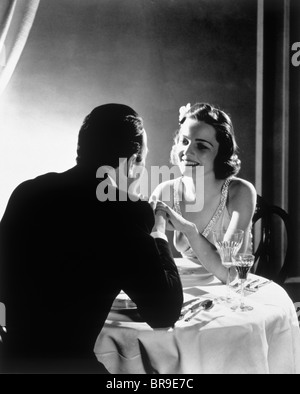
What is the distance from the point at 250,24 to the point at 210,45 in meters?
0.33

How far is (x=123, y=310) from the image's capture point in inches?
46.6

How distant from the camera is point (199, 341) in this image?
109 centimetres

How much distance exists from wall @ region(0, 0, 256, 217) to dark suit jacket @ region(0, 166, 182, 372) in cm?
153

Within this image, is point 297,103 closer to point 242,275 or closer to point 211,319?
point 242,275

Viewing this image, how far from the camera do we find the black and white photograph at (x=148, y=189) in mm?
995

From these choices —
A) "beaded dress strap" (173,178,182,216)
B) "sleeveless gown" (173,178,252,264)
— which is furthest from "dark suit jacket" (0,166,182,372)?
"beaded dress strap" (173,178,182,216)

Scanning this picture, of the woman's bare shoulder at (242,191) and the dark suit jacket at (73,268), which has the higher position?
the woman's bare shoulder at (242,191)

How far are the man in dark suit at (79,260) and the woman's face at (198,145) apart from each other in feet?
3.34

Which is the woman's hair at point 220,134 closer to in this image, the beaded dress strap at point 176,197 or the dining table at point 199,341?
the beaded dress strap at point 176,197
